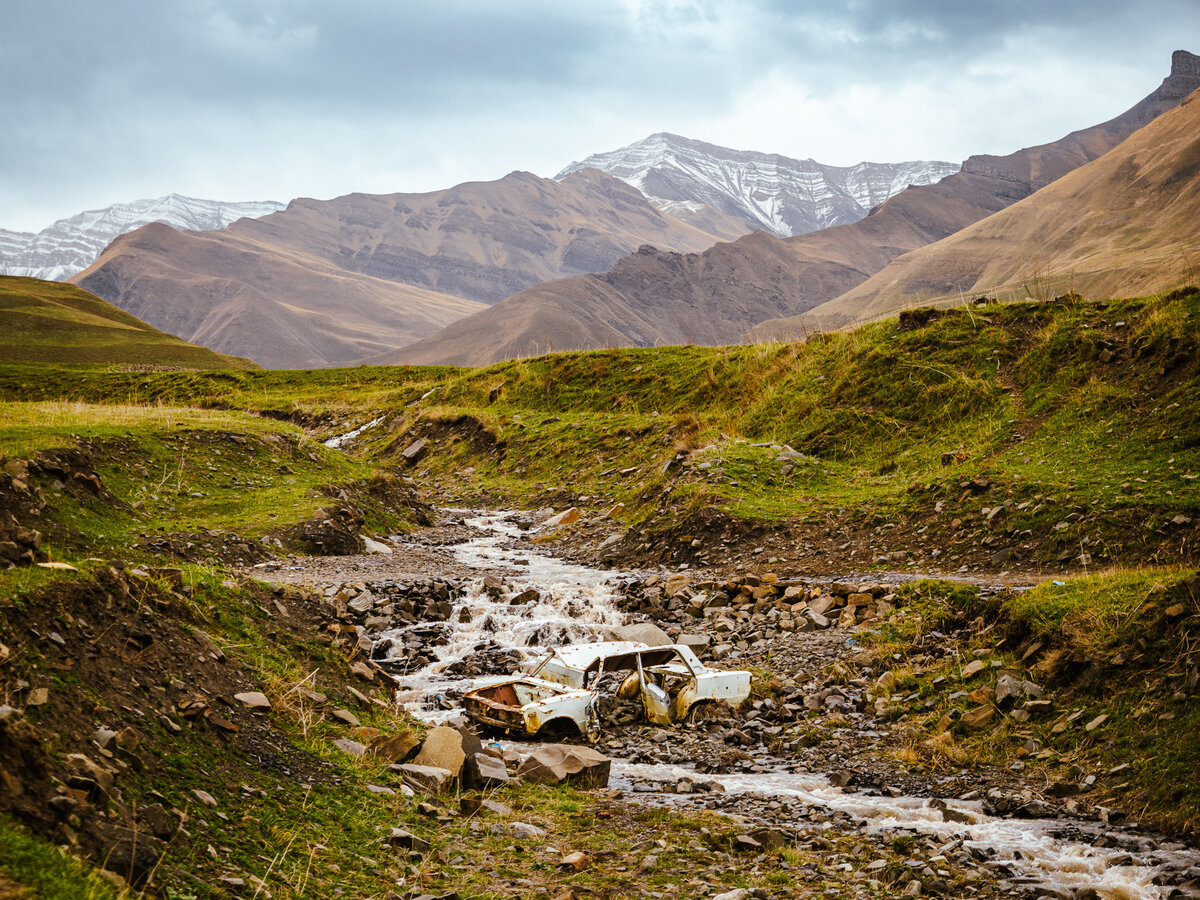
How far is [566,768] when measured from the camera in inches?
398

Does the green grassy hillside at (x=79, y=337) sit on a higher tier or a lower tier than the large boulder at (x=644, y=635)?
higher

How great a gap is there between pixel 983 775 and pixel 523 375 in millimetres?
38110

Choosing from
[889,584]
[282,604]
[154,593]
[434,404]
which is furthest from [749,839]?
[434,404]

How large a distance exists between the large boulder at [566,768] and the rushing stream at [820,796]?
59 cm

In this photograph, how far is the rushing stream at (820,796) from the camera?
307 inches

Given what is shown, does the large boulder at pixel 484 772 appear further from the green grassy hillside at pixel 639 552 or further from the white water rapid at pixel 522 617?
the white water rapid at pixel 522 617

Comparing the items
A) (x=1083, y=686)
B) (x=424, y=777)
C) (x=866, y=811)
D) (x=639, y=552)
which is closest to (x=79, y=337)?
(x=639, y=552)

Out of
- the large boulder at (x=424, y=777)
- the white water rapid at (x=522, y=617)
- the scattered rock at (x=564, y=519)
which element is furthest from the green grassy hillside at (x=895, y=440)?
the large boulder at (x=424, y=777)

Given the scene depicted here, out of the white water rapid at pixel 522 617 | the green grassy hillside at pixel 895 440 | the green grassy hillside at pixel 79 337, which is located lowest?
the white water rapid at pixel 522 617

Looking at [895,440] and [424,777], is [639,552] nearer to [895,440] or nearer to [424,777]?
[895,440]

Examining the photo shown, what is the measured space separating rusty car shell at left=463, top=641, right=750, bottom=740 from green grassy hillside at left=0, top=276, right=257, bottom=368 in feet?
332

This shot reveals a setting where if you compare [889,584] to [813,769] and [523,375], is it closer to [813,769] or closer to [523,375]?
[813,769]

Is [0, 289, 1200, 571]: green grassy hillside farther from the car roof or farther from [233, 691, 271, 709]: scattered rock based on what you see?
[233, 691, 271, 709]: scattered rock

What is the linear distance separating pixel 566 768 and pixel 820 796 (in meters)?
3.24
